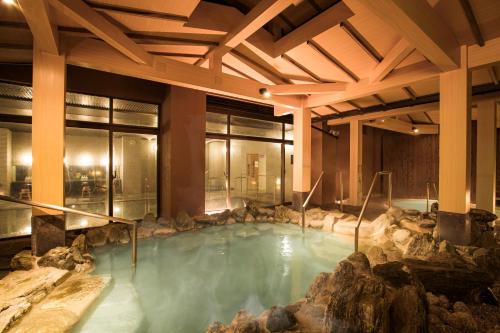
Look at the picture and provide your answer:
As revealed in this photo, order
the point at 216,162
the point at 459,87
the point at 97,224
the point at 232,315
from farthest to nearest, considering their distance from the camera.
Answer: the point at 216,162
the point at 97,224
the point at 459,87
the point at 232,315

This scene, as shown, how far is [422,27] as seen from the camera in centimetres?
285

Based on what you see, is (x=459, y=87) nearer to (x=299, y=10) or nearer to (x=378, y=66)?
(x=378, y=66)

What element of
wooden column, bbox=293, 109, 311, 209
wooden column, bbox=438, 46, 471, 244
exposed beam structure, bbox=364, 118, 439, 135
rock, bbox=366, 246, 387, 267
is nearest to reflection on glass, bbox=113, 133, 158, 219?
wooden column, bbox=293, 109, 311, 209

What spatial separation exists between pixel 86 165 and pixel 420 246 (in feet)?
23.6

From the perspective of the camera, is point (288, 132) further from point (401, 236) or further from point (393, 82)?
point (401, 236)

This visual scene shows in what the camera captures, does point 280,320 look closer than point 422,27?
Yes

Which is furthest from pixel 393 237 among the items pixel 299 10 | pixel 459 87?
pixel 299 10

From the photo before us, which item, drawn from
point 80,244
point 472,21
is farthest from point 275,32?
point 80,244

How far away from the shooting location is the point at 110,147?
5.39m

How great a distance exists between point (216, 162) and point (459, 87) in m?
6.48

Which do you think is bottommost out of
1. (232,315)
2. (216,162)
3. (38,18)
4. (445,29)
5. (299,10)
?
(232,315)

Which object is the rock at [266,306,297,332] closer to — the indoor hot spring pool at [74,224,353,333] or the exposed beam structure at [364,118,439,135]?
the indoor hot spring pool at [74,224,353,333]

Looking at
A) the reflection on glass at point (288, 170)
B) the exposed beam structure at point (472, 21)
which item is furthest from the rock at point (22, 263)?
the reflection on glass at point (288, 170)

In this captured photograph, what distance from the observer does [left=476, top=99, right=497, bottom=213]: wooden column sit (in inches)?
226
